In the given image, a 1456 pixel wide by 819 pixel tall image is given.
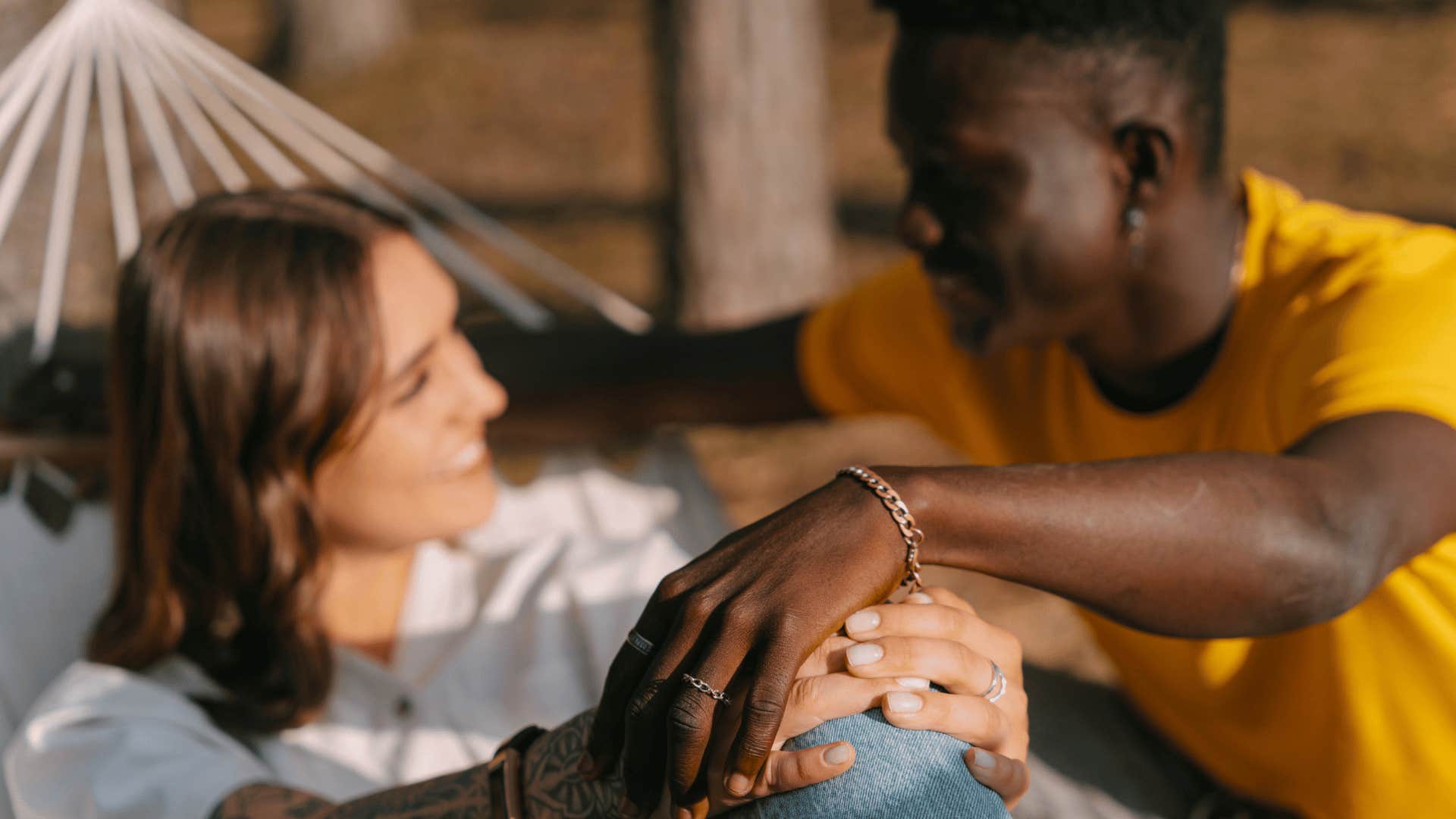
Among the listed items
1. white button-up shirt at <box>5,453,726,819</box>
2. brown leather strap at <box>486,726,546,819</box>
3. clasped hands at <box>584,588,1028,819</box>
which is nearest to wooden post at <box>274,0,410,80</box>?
white button-up shirt at <box>5,453,726,819</box>

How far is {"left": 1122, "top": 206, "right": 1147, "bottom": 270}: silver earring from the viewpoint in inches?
62.9

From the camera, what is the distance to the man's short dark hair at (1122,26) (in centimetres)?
151

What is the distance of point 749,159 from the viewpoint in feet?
13.0

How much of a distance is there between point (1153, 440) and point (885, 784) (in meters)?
0.90

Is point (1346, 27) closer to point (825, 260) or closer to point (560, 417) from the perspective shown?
point (825, 260)

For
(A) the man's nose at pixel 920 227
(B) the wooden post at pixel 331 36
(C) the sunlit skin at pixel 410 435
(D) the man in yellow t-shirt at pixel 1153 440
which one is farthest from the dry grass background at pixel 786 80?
(C) the sunlit skin at pixel 410 435

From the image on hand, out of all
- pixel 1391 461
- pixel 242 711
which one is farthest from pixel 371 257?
pixel 1391 461

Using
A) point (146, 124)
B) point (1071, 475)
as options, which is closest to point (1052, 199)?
point (1071, 475)

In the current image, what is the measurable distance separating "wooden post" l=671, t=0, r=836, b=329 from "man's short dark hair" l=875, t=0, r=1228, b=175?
2191 millimetres

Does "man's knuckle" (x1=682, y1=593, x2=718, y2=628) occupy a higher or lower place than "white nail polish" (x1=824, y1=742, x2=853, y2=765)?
higher

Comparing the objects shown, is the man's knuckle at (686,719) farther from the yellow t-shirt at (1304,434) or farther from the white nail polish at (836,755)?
the yellow t-shirt at (1304,434)

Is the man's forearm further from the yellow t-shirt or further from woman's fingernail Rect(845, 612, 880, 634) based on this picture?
the yellow t-shirt

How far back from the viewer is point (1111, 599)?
3.60ft

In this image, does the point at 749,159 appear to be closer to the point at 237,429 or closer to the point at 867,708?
the point at 237,429
